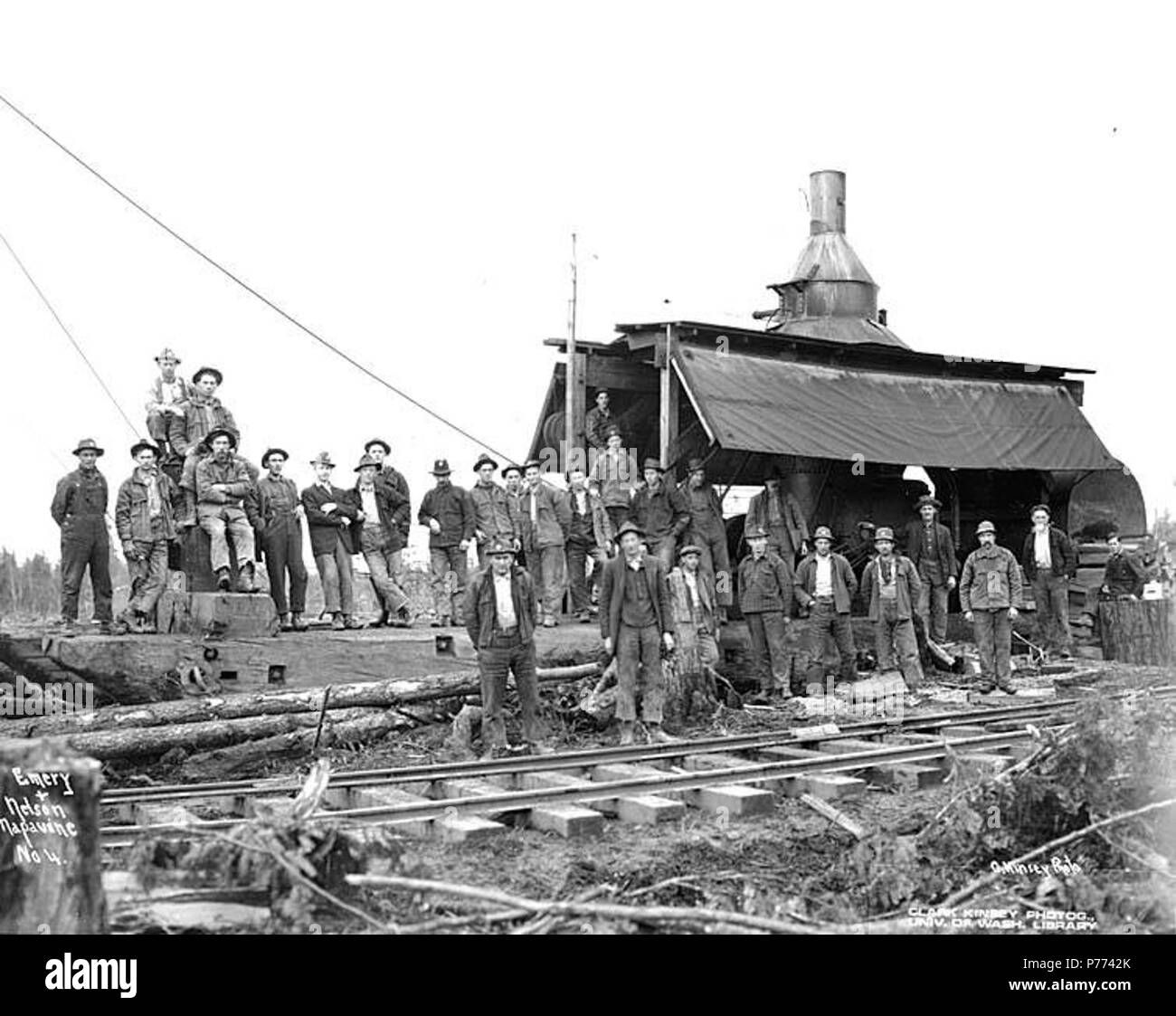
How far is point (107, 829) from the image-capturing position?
7195 millimetres

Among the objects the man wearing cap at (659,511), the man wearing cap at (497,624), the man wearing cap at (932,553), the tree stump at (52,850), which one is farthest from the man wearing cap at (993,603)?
the tree stump at (52,850)

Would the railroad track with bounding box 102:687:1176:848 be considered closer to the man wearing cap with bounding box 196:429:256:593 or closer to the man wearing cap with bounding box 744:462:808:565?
the man wearing cap with bounding box 196:429:256:593

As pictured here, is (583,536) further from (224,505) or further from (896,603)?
(224,505)

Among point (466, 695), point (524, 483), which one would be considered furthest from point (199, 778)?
point (524, 483)

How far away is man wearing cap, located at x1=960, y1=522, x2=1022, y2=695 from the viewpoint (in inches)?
611

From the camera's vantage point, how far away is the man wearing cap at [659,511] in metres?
16.3

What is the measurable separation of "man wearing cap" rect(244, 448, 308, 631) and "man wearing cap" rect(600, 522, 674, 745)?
3.73 metres

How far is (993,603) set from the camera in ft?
50.8

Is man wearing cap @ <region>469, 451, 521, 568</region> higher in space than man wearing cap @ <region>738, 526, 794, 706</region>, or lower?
higher

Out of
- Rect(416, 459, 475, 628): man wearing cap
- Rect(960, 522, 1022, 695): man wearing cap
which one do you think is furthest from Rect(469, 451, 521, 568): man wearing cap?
Rect(960, 522, 1022, 695): man wearing cap
